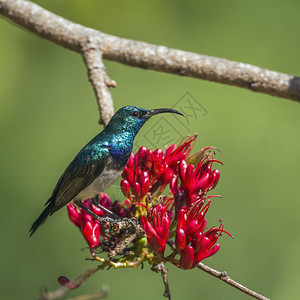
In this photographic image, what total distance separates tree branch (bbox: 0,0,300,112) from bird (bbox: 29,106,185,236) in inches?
18.6

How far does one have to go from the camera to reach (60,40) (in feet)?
13.4

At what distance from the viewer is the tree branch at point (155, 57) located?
3.97m

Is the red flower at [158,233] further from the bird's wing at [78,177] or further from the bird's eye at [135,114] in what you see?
the bird's eye at [135,114]

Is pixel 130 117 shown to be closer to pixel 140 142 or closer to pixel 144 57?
pixel 144 57

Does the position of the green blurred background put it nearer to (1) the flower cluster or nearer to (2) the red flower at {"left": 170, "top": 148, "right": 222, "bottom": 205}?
(1) the flower cluster

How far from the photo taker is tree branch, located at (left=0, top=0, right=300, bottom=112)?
13.0 feet

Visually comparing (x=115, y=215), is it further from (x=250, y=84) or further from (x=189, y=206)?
(x=250, y=84)

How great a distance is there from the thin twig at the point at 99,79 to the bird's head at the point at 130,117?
0.16 feet

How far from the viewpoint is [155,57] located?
402 centimetres

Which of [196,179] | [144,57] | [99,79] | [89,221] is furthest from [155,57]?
[89,221]

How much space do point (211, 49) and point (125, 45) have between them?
2716 mm

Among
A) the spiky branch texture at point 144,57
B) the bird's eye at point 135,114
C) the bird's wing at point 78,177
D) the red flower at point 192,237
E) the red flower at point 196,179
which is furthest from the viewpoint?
the spiky branch texture at point 144,57

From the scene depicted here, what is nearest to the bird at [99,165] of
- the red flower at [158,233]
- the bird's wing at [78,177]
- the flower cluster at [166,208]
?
the bird's wing at [78,177]

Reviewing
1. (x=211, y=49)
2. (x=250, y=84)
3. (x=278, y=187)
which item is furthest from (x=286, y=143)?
(x=250, y=84)
